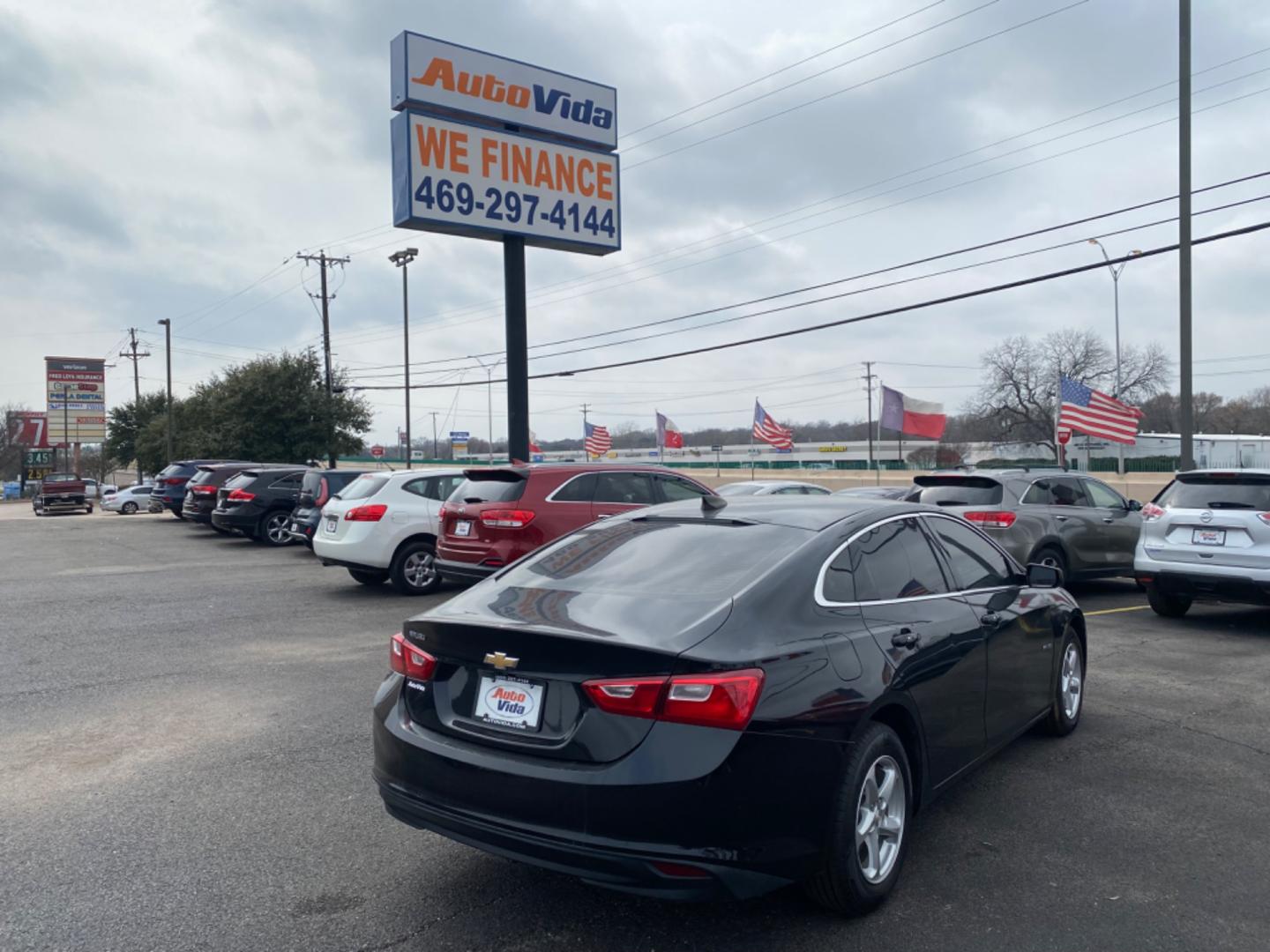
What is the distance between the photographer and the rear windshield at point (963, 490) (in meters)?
11.3

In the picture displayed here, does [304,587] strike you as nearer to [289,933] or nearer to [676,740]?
[289,933]

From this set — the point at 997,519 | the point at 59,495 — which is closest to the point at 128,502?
the point at 59,495

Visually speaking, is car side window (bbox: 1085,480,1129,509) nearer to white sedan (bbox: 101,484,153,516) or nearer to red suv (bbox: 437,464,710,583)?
red suv (bbox: 437,464,710,583)

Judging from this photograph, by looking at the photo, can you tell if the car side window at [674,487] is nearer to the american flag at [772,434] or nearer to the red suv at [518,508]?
the red suv at [518,508]

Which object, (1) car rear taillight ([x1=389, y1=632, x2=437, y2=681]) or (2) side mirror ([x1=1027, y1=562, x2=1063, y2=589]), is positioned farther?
(2) side mirror ([x1=1027, y1=562, x2=1063, y2=589])

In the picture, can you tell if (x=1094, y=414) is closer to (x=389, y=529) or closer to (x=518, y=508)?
(x=518, y=508)

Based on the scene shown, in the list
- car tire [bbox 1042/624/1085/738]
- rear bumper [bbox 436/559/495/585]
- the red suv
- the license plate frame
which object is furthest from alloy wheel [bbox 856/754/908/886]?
the license plate frame

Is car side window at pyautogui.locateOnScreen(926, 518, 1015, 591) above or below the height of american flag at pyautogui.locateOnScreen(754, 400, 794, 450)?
below

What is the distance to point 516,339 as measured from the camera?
2102 centimetres

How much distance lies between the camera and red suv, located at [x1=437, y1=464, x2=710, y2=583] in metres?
10.3

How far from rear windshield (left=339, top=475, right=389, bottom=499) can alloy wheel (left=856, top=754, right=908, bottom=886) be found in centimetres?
980

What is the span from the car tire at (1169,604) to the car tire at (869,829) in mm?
7511

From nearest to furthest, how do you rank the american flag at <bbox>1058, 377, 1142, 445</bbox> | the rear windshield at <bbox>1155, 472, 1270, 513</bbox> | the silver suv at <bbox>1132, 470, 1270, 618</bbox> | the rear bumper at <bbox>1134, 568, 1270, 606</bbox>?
the rear bumper at <bbox>1134, 568, 1270, 606</bbox>, the silver suv at <bbox>1132, 470, 1270, 618</bbox>, the rear windshield at <bbox>1155, 472, 1270, 513</bbox>, the american flag at <bbox>1058, 377, 1142, 445</bbox>

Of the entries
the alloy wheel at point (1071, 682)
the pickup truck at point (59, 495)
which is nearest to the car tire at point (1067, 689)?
the alloy wheel at point (1071, 682)
